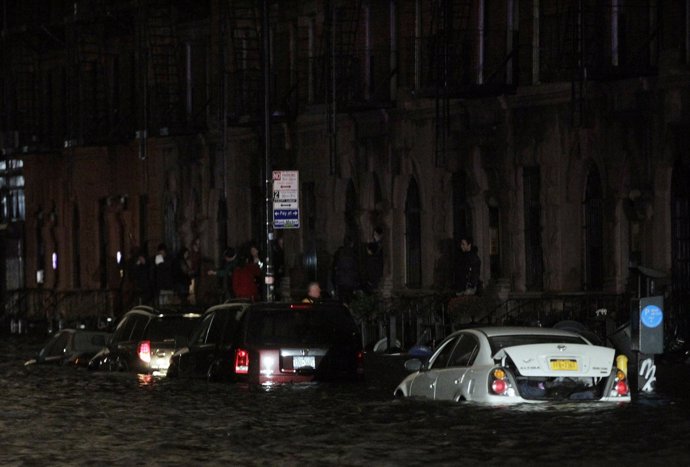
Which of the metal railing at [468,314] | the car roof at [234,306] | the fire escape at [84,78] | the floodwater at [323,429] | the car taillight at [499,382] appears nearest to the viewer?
the floodwater at [323,429]

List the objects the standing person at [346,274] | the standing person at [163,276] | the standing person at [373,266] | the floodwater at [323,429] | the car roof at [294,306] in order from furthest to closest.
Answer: the standing person at [163,276]
the standing person at [373,266]
the standing person at [346,274]
the car roof at [294,306]
the floodwater at [323,429]

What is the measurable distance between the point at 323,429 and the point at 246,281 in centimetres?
2145

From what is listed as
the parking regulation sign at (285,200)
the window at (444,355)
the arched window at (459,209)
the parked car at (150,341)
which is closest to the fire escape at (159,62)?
the arched window at (459,209)

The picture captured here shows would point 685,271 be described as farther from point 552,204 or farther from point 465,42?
point 465,42

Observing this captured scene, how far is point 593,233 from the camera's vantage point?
126 feet

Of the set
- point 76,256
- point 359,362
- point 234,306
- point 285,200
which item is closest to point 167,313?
point 234,306

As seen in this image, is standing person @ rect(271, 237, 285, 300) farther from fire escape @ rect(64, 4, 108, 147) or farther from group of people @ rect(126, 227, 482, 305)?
fire escape @ rect(64, 4, 108, 147)

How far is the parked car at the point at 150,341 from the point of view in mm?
31203

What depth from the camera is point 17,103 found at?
2522 inches

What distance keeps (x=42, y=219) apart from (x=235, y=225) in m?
13.6

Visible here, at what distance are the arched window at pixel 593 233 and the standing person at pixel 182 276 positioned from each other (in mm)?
13458

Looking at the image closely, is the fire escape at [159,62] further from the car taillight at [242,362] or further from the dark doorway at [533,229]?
the car taillight at [242,362]

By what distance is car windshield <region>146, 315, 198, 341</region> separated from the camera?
3161 centimetres

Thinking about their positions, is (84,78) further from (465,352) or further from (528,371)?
(528,371)
